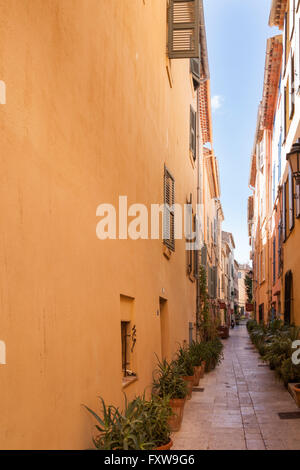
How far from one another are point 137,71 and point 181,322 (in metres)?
6.97

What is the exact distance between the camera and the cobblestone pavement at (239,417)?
255 inches

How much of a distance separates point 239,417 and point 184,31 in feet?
24.3

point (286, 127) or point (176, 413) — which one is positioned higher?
point (286, 127)

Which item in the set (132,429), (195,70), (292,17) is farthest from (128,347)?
(195,70)

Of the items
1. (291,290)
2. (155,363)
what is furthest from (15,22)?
(291,290)

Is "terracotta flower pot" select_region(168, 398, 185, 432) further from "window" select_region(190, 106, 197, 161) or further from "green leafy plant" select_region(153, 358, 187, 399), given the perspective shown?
"window" select_region(190, 106, 197, 161)

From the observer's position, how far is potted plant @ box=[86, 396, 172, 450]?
419 centimetres

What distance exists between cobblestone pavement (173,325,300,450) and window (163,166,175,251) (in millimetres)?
3066

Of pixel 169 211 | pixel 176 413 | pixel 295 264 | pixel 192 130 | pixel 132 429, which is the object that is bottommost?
pixel 176 413

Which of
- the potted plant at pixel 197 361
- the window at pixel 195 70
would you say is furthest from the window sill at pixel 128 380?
the window at pixel 195 70

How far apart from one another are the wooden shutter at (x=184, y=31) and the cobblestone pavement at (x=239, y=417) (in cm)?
666

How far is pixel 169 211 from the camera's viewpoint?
10.2 meters

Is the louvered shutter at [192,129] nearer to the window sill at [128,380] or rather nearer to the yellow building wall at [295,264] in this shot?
the yellow building wall at [295,264]

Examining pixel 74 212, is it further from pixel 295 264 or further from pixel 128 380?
pixel 295 264
